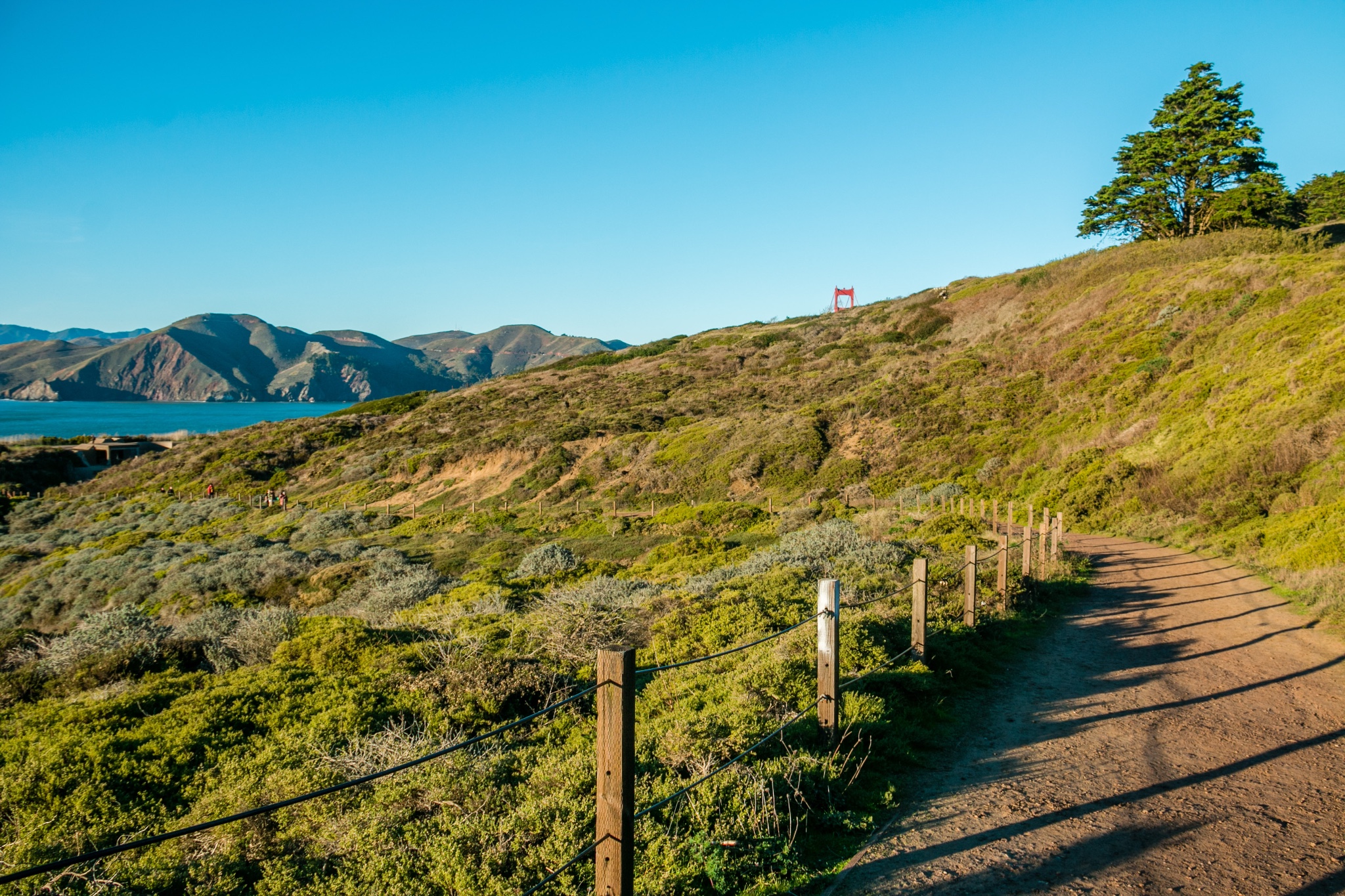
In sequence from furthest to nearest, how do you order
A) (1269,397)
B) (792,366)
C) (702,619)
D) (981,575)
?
(792,366), (1269,397), (981,575), (702,619)

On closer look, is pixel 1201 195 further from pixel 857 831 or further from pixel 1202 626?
pixel 857 831

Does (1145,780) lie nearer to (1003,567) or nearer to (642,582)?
(1003,567)

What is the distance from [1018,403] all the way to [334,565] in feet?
87.0

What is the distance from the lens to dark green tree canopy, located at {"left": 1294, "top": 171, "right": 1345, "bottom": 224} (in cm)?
5750

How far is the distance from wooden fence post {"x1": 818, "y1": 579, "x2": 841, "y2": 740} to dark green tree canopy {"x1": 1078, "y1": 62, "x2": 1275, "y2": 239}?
46.0 m

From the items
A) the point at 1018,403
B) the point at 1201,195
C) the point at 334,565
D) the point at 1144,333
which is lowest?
the point at 334,565

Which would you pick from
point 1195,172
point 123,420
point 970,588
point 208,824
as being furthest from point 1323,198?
point 123,420

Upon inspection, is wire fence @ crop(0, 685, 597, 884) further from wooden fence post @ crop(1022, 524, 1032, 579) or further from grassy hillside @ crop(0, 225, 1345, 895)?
wooden fence post @ crop(1022, 524, 1032, 579)

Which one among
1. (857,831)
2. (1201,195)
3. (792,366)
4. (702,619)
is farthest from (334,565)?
(1201,195)

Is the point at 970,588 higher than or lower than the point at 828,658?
lower

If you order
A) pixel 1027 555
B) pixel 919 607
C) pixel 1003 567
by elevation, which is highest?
pixel 919 607

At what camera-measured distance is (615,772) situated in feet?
11.5

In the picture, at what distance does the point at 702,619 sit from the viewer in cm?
A: 963

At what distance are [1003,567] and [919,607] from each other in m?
3.58
